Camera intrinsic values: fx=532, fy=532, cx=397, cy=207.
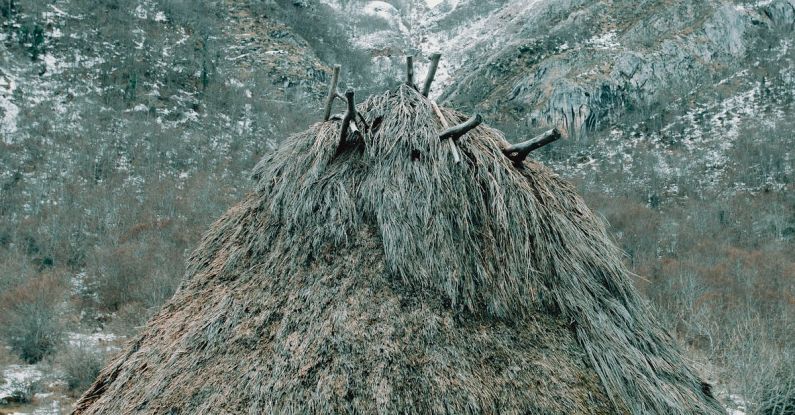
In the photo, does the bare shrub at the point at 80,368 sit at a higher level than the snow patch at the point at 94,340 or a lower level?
higher

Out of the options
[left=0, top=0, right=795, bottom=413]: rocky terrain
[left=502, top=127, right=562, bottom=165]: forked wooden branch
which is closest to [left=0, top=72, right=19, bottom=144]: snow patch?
[left=0, top=0, right=795, bottom=413]: rocky terrain

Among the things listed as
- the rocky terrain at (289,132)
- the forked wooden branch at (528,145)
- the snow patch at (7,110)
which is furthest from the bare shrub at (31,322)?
the snow patch at (7,110)

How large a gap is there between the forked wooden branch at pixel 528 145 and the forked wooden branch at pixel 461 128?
494 mm

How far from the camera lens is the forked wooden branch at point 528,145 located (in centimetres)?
426

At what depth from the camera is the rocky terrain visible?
39.7 m

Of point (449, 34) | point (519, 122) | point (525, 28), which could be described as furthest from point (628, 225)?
point (449, 34)

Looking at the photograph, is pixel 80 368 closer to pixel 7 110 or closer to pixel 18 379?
pixel 18 379

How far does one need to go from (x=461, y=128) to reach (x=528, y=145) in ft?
2.09

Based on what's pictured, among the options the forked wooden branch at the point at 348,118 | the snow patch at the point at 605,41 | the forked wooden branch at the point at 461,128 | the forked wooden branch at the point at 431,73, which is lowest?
the forked wooden branch at the point at 461,128

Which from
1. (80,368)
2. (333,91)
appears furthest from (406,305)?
(80,368)

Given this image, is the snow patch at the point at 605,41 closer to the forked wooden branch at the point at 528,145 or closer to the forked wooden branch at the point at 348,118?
the forked wooden branch at the point at 528,145

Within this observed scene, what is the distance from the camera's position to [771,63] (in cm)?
8988

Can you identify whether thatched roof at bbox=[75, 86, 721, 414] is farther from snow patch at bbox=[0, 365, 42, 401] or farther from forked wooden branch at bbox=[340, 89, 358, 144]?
snow patch at bbox=[0, 365, 42, 401]

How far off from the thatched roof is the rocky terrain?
60.2 feet
